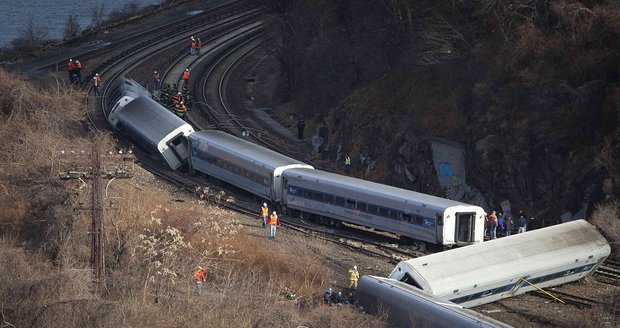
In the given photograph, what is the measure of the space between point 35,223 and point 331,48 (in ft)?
81.9

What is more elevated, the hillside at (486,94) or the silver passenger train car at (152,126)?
the hillside at (486,94)

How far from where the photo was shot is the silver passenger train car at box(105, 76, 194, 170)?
57562mm

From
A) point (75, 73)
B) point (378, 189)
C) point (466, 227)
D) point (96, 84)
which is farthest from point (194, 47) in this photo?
point (466, 227)

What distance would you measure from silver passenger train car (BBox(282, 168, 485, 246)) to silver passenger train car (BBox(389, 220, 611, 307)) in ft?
11.1

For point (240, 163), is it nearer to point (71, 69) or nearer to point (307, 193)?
point (307, 193)

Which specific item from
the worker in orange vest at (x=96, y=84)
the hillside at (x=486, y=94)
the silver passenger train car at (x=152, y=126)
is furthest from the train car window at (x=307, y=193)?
the worker in orange vest at (x=96, y=84)

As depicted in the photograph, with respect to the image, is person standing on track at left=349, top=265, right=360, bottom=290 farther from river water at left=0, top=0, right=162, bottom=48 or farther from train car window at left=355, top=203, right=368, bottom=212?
river water at left=0, top=0, right=162, bottom=48

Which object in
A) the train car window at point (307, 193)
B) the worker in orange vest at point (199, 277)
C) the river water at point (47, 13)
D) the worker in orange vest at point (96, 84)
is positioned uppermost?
the worker in orange vest at point (199, 277)

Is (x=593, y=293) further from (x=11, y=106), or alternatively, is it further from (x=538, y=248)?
(x=11, y=106)

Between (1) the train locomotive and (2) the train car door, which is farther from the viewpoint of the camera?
(1) the train locomotive

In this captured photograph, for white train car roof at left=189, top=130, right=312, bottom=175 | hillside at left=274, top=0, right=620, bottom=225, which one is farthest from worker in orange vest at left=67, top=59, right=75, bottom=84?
white train car roof at left=189, top=130, right=312, bottom=175

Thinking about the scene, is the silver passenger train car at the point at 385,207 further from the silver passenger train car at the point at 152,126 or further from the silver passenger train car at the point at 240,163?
the silver passenger train car at the point at 152,126

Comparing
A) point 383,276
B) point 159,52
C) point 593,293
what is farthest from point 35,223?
point 159,52

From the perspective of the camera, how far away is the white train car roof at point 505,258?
1521 inches
